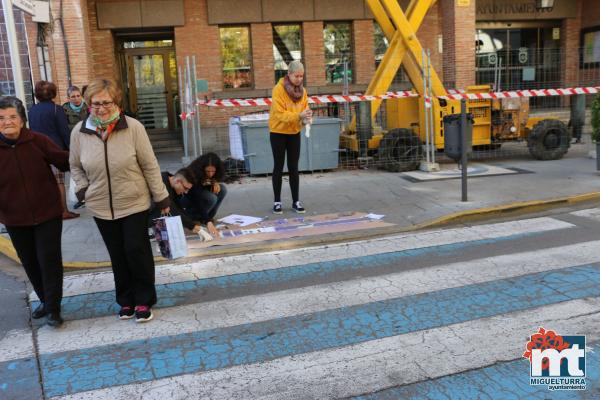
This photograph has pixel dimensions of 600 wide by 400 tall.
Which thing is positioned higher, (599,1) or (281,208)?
(599,1)

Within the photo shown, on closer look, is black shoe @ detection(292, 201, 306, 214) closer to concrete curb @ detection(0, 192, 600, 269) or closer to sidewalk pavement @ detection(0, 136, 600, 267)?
sidewalk pavement @ detection(0, 136, 600, 267)

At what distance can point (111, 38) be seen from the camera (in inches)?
616

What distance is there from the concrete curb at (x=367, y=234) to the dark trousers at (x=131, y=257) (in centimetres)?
143

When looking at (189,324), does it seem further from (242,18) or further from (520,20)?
(520,20)

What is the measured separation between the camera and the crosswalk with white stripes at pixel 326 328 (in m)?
3.27

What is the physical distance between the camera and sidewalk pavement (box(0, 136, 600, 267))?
6.67 meters

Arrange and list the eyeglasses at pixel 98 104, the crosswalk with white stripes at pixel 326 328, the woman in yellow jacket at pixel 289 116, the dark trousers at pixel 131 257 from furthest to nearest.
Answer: the woman in yellow jacket at pixel 289 116
the dark trousers at pixel 131 257
the eyeglasses at pixel 98 104
the crosswalk with white stripes at pixel 326 328

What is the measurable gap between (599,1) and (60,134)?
18603 millimetres

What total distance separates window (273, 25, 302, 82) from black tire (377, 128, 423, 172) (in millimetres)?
7222

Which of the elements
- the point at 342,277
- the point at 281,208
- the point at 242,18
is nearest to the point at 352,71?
the point at 242,18

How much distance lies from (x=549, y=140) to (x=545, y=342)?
347 inches

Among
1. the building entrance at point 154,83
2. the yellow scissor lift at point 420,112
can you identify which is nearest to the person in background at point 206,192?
the yellow scissor lift at point 420,112

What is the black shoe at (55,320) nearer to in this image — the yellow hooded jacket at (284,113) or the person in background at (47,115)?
the person in background at (47,115)

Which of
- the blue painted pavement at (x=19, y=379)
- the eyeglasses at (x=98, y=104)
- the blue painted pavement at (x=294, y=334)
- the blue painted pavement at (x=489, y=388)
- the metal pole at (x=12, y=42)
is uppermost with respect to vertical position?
the metal pole at (x=12, y=42)
